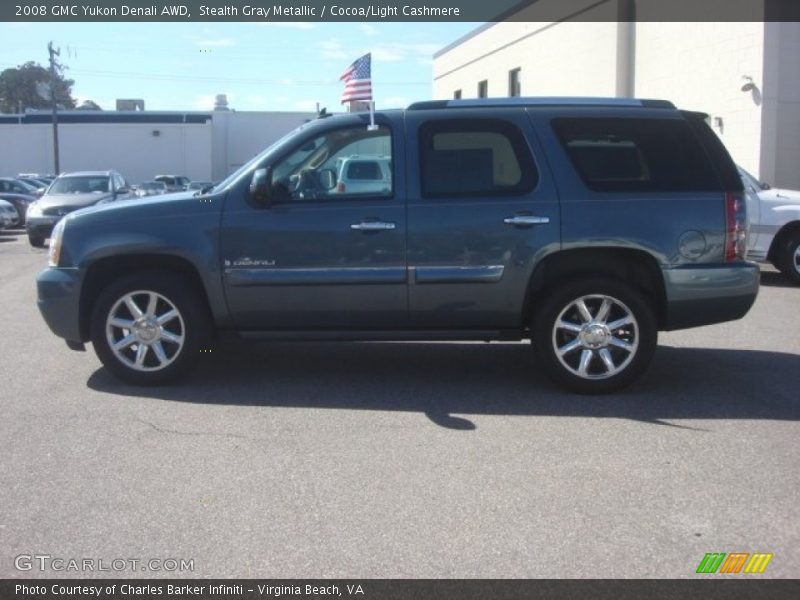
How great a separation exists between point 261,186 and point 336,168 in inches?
24.0

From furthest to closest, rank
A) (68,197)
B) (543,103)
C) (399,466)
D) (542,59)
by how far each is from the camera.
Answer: (542,59), (68,197), (543,103), (399,466)

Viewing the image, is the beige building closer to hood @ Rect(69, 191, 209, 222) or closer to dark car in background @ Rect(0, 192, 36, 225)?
hood @ Rect(69, 191, 209, 222)

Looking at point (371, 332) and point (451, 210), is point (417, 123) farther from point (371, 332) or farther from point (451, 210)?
point (371, 332)

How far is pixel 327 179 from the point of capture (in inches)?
266

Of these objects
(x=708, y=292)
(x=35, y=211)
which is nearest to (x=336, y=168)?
(x=708, y=292)

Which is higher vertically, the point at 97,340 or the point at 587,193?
the point at 587,193

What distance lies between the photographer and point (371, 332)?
6.73 meters

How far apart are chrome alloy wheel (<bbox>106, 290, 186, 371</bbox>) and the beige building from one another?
15.6 m

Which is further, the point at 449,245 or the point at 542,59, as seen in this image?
the point at 542,59

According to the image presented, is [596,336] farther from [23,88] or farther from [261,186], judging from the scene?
[23,88]

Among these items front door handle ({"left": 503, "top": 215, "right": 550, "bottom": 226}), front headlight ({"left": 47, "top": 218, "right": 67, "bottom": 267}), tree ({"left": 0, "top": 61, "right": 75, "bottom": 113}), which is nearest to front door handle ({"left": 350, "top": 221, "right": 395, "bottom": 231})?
front door handle ({"left": 503, "top": 215, "right": 550, "bottom": 226})
